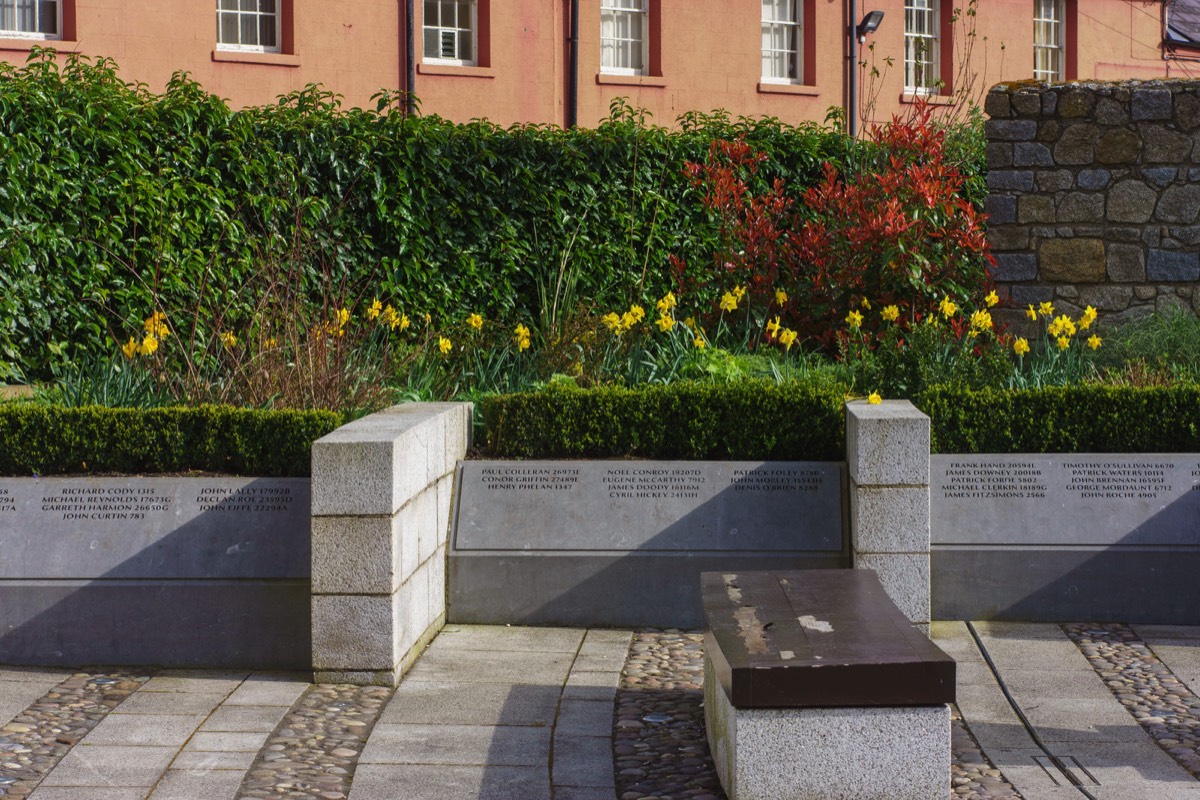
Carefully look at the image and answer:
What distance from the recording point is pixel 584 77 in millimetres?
18625

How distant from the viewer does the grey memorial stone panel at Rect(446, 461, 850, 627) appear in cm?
693

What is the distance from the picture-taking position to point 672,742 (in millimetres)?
5184

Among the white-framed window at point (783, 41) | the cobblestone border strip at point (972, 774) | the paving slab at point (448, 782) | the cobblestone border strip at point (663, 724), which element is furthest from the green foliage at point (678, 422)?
the white-framed window at point (783, 41)

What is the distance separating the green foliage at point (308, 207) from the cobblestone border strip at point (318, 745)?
11.8 feet

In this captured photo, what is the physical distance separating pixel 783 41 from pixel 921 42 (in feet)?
8.18

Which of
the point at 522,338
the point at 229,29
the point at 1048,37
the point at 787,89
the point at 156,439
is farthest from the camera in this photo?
the point at 1048,37

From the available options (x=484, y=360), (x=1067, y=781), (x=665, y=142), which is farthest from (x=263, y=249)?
(x=1067, y=781)

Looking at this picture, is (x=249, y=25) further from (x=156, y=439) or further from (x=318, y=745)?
(x=318, y=745)

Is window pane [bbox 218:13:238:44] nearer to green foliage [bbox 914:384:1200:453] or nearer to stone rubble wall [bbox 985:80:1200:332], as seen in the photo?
stone rubble wall [bbox 985:80:1200:332]

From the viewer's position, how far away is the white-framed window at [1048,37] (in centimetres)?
2195

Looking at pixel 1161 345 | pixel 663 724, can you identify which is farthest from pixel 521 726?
pixel 1161 345

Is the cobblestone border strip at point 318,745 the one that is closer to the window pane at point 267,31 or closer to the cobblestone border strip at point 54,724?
the cobblestone border strip at point 54,724

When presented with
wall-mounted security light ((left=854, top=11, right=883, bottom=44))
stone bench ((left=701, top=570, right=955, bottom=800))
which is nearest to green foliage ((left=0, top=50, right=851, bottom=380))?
stone bench ((left=701, top=570, right=955, bottom=800))

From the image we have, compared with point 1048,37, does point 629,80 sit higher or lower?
lower
